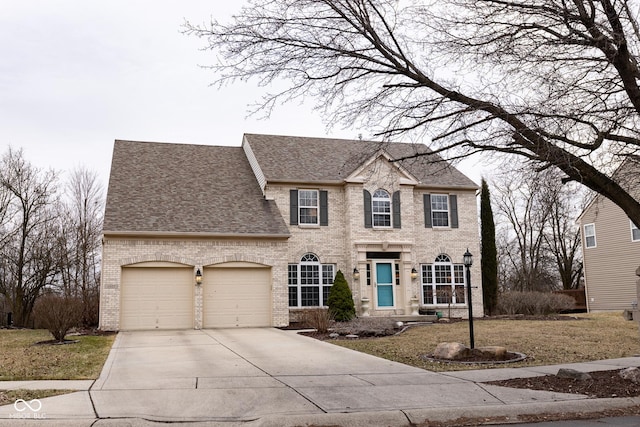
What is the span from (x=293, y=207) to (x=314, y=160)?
9.33 ft

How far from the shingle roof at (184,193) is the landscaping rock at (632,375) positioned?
45.8ft

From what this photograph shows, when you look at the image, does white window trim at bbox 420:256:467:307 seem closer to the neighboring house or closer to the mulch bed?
the neighboring house

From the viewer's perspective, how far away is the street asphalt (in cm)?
728

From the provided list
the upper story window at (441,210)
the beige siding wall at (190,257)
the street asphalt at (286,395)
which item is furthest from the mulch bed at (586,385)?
the upper story window at (441,210)

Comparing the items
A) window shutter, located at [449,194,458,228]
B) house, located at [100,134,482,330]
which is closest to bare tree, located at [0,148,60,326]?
house, located at [100,134,482,330]

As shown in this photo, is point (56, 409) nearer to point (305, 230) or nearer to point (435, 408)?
point (435, 408)

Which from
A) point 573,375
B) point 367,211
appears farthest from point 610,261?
point 573,375

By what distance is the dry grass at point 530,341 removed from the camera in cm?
1280

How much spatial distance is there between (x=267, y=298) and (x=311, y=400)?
14.1 m

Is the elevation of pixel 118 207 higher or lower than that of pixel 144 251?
higher

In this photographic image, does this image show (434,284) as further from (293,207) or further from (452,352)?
(452,352)

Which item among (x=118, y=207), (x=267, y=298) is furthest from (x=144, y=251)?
(x=267, y=298)

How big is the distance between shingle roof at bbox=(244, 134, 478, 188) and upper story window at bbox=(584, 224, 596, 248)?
1075 centimetres

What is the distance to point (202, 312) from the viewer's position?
21297mm
